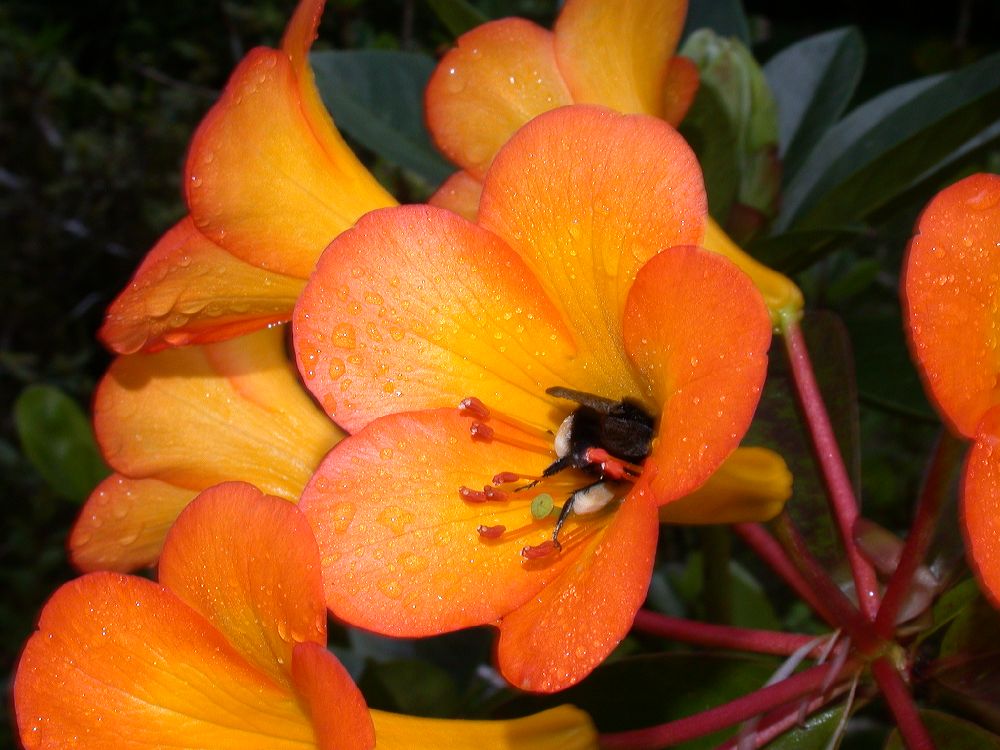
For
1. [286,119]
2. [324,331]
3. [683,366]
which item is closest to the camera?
[683,366]

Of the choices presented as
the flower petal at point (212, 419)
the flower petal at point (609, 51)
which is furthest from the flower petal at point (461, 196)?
the flower petal at point (212, 419)

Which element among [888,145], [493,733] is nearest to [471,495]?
[493,733]

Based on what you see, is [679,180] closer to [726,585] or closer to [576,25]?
[576,25]

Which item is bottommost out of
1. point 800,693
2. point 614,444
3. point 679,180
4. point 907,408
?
point 907,408

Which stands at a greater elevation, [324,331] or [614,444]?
[324,331]

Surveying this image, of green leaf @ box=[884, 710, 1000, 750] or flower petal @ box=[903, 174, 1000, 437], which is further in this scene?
green leaf @ box=[884, 710, 1000, 750]

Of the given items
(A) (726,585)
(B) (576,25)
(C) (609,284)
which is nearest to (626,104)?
(B) (576,25)

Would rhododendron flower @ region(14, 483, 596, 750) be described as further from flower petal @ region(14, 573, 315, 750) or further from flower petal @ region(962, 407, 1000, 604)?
flower petal @ region(962, 407, 1000, 604)

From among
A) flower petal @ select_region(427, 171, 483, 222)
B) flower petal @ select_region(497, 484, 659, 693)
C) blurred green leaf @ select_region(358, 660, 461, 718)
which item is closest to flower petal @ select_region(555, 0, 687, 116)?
flower petal @ select_region(427, 171, 483, 222)
